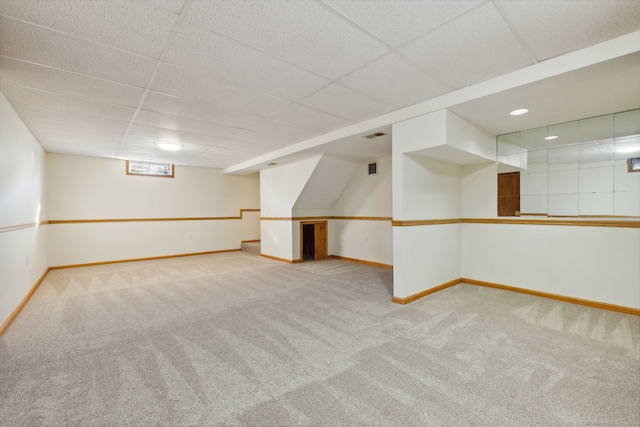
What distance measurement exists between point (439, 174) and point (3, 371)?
5.02m

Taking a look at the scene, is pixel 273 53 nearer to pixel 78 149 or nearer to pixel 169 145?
pixel 169 145

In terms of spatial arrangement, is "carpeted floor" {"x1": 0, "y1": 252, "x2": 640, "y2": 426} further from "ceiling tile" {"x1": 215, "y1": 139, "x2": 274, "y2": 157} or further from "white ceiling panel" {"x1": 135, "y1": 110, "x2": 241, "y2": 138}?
"ceiling tile" {"x1": 215, "y1": 139, "x2": 274, "y2": 157}

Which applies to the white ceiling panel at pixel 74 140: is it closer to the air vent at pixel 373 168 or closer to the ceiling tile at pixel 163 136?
the ceiling tile at pixel 163 136

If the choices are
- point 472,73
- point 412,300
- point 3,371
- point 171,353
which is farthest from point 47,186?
point 472,73

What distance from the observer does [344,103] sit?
3.21 meters

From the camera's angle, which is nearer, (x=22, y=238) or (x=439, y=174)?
(x=22, y=238)

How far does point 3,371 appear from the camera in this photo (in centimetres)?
208

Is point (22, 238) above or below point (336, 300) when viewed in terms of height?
above

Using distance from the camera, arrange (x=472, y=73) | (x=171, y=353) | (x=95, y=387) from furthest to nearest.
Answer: (x=472, y=73) < (x=171, y=353) < (x=95, y=387)

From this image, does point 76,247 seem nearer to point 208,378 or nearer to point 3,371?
point 3,371

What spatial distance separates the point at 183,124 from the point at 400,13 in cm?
330

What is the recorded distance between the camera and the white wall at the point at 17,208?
9.38 feet

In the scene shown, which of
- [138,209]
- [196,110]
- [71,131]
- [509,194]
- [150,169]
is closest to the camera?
[196,110]

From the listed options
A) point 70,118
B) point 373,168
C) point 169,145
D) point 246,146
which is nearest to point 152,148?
point 169,145
